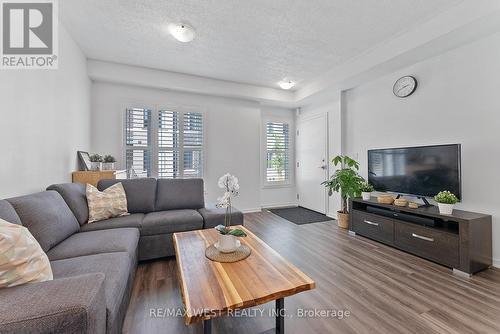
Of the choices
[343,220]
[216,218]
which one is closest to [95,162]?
[216,218]

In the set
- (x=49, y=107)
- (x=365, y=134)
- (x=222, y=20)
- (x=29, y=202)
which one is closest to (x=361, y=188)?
(x=365, y=134)

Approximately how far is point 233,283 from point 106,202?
1970 mm

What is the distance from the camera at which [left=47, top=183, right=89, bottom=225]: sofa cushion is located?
209 centimetres

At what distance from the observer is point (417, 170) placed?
8.92 ft

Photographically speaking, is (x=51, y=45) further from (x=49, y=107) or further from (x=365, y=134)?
(x=365, y=134)

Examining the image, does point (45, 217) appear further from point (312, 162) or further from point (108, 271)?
point (312, 162)

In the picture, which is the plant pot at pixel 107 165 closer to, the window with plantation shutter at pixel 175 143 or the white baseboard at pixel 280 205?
the window with plantation shutter at pixel 175 143

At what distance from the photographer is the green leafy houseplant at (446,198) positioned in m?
2.26

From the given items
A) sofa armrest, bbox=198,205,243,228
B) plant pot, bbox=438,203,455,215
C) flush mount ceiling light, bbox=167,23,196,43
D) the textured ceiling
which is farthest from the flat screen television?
flush mount ceiling light, bbox=167,23,196,43

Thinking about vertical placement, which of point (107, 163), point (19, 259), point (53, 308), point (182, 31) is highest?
point (182, 31)

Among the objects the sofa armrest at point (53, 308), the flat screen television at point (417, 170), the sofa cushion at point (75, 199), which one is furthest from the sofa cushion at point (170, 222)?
the flat screen television at point (417, 170)

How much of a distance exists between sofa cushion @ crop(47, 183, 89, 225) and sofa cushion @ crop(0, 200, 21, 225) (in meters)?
0.77

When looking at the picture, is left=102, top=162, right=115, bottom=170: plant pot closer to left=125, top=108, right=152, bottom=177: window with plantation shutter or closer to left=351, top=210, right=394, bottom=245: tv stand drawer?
left=125, top=108, right=152, bottom=177: window with plantation shutter

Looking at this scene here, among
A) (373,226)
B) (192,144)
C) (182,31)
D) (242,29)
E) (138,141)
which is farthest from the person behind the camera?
(192,144)
